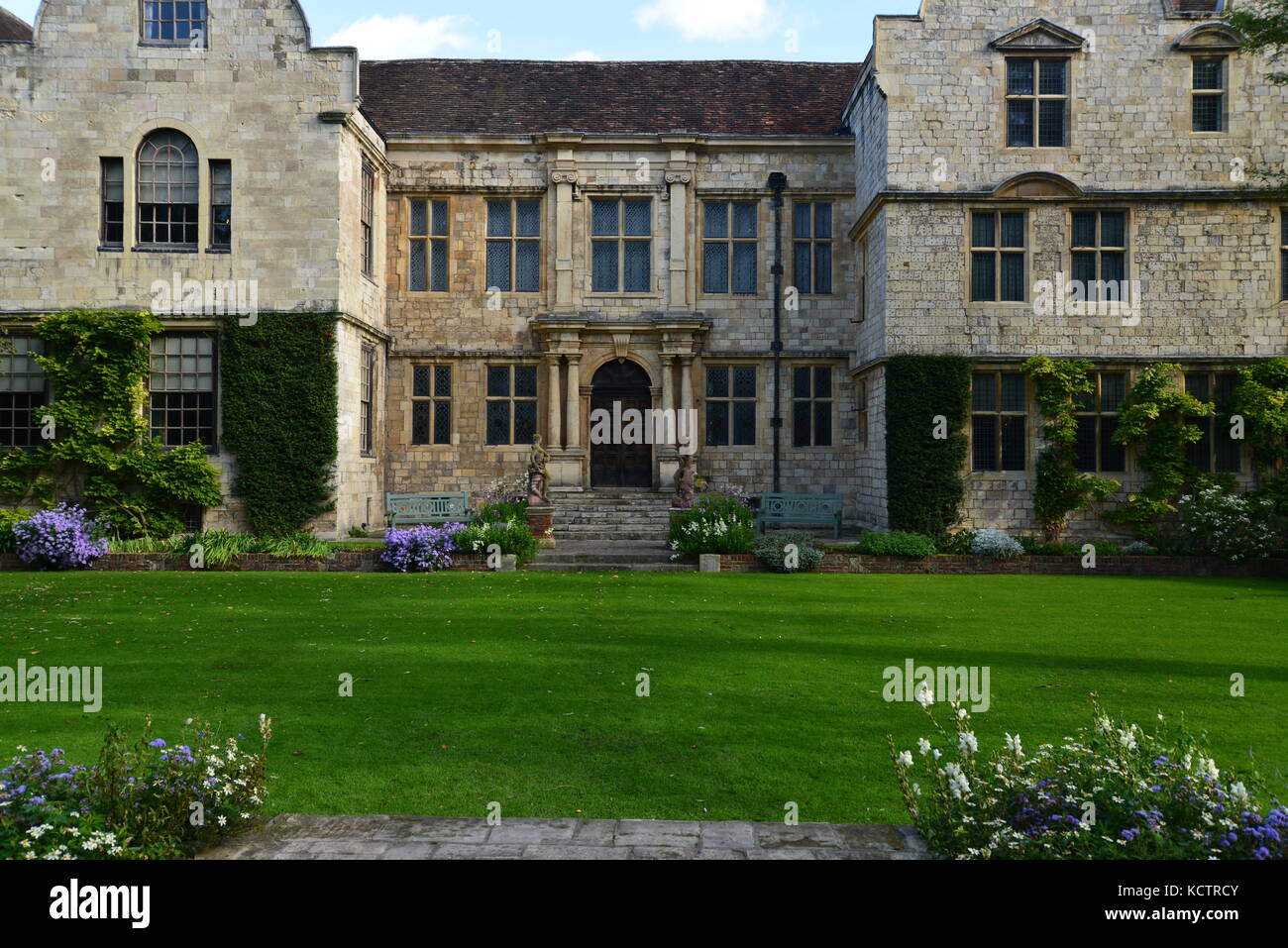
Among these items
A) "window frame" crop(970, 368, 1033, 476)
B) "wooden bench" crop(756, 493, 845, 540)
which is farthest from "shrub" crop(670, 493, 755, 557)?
"window frame" crop(970, 368, 1033, 476)

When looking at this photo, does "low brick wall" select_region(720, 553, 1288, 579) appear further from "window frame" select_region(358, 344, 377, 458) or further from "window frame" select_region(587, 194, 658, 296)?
"window frame" select_region(358, 344, 377, 458)

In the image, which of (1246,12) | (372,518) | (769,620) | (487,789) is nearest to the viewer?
(487,789)

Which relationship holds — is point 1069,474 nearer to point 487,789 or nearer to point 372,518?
point 372,518

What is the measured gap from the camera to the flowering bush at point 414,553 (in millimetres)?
15867

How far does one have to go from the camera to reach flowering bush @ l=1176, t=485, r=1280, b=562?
1641 centimetres

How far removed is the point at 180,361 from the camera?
60.5 feet

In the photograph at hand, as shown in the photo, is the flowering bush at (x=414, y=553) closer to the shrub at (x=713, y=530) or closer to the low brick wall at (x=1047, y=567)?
the shrub at (x=713, y=530)

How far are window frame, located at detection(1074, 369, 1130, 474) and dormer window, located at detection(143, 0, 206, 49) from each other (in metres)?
18.6

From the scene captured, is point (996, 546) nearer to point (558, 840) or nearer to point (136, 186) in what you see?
point (558, 840)

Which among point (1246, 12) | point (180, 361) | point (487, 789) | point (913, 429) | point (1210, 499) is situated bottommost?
point (487, 789)

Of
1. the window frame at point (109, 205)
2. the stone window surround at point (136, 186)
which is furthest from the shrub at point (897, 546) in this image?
the window frame at point (109, 205)

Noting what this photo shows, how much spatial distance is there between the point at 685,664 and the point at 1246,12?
1407cm

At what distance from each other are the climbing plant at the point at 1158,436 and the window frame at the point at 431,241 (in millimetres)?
14664
